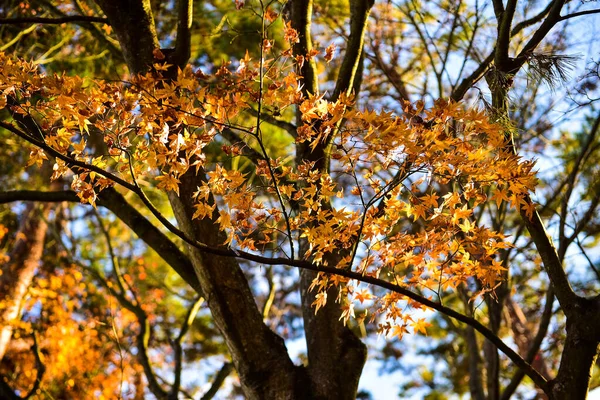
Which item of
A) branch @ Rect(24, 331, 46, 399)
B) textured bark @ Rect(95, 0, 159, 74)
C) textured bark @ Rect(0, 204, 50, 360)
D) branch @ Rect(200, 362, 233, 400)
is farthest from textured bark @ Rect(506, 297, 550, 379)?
textured bark @ Rect(0, 204, 50, 360)

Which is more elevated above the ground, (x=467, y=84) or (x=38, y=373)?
(x=467, y=84)

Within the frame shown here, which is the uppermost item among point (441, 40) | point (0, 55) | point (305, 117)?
point (441, 40)

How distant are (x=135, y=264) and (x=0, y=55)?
7.67 metres

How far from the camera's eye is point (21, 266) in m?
8.16

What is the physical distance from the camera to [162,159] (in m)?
1.86

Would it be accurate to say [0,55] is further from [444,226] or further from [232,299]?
[444,226]

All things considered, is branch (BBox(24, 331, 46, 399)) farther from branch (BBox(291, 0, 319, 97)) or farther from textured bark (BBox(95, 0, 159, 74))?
branch (BBox(291, 0, 319, 97))

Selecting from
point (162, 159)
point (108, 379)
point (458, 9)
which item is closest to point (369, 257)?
point (162, 159)

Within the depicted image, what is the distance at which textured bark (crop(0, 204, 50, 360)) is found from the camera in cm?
741

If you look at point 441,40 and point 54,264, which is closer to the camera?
point 441,40

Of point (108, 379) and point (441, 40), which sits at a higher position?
point (441, 40)

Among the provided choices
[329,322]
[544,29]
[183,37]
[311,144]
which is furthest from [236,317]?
[544,29]

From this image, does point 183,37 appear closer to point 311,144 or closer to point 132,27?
point 132,27

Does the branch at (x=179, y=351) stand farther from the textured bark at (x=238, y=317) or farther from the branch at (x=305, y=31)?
the branch at (x=305, y=31)
